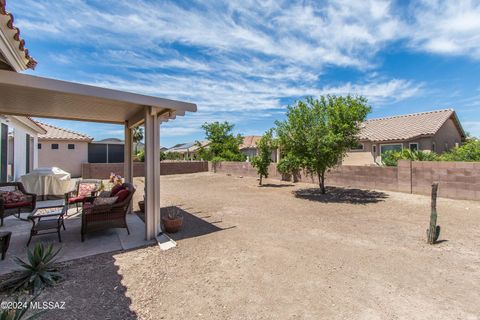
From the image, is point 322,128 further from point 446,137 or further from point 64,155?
point 64,155

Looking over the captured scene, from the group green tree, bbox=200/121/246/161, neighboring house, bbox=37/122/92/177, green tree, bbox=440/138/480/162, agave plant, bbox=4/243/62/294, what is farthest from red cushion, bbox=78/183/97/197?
green tree, bbox=200/121/246/161

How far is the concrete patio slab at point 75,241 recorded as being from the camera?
4541 mm

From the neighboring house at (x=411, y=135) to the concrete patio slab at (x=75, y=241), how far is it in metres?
15.3

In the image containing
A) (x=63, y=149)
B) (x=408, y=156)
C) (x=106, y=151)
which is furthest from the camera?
(x=106, y=151)

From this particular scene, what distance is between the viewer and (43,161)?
63.4 feet

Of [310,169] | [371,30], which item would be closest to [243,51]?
[371,30]

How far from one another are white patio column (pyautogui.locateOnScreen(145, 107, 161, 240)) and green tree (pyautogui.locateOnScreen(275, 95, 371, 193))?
7.12m

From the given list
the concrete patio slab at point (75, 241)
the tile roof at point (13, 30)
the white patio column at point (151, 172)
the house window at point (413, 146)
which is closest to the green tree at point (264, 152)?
the house window at point (413, 146)

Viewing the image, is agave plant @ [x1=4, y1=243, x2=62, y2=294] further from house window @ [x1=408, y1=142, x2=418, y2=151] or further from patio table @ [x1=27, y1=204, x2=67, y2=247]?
house window @ [x1=408, y1=142, x2=418, y2=151]

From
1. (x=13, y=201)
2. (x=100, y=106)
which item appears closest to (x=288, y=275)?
(x=100, y=106)

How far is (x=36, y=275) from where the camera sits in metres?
3.49

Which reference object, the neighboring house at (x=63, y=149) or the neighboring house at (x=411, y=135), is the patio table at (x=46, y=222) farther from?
the neighboring house at (x=63, y=149)

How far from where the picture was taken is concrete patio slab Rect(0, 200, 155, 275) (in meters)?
4.54

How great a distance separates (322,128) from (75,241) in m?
9.47
